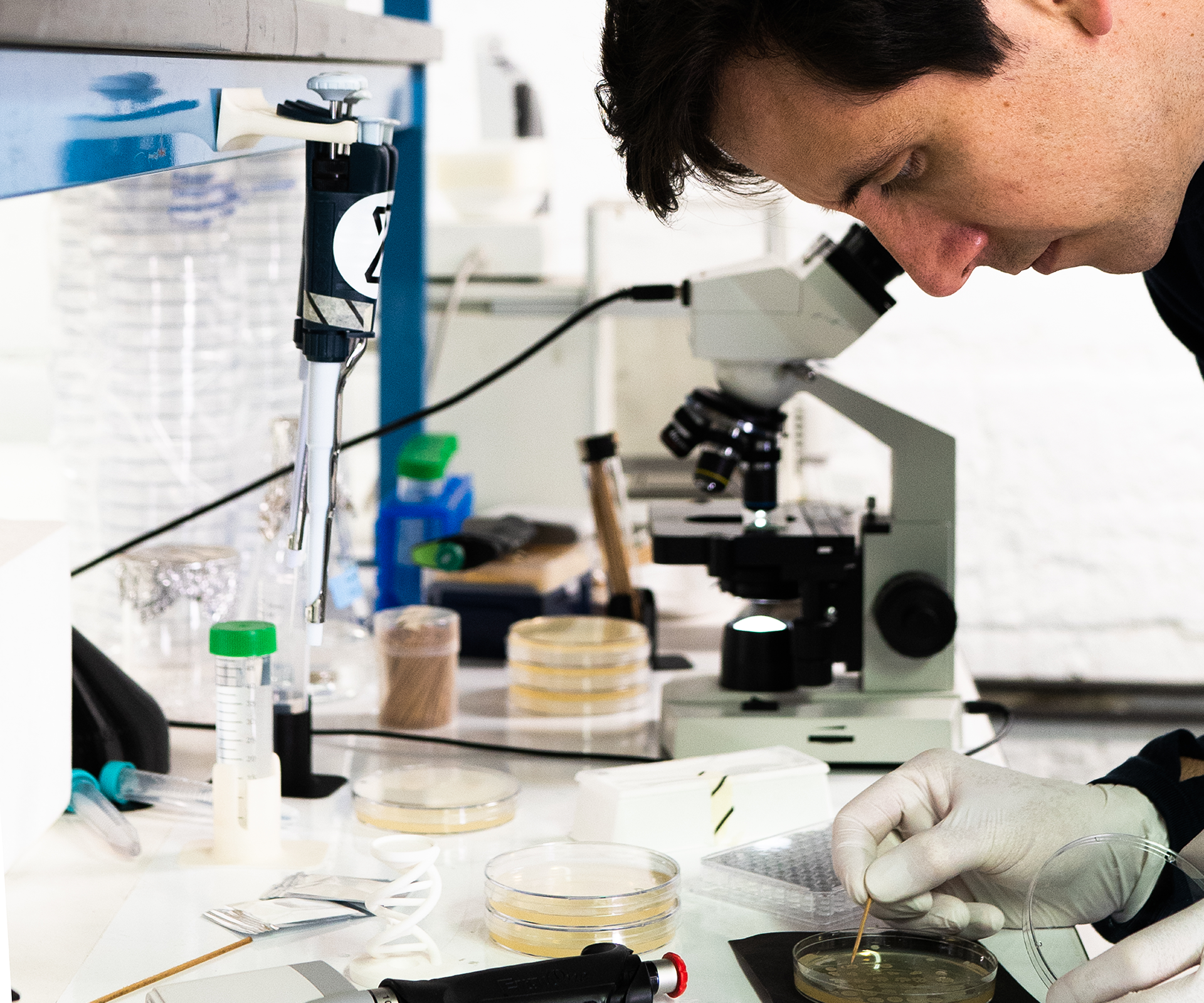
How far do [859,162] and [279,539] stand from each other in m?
0.85

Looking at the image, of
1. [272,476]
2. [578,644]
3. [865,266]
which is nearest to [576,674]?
[578,644]

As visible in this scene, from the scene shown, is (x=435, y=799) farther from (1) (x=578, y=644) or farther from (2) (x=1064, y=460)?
(2) (x=1064, y=460)

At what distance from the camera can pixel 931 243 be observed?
92cm

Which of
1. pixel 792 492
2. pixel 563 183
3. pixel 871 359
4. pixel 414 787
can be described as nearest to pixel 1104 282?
pixel 871 359

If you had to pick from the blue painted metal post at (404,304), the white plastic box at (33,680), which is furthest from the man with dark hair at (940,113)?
the blue painted metal post at (404,304)

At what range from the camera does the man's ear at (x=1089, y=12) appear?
0.80m

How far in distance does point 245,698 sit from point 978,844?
565 mm

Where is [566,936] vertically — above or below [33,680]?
below

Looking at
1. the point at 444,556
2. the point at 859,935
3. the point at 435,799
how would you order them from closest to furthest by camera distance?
1. the point at 859,935
2. the point at 435,799
3. the point at 444,556

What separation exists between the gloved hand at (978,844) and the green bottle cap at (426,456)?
87cm

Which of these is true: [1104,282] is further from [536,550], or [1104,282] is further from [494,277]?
[536,550]

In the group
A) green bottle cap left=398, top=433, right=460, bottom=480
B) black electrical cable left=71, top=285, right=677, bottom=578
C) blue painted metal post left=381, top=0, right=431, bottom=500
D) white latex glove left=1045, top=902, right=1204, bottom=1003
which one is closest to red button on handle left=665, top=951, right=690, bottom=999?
white latex glove left=1045, top=902, right=1204, bottom=1003

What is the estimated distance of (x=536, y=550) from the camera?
175cm

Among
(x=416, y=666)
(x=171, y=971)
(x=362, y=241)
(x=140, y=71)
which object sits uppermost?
(x=140, y=71)
